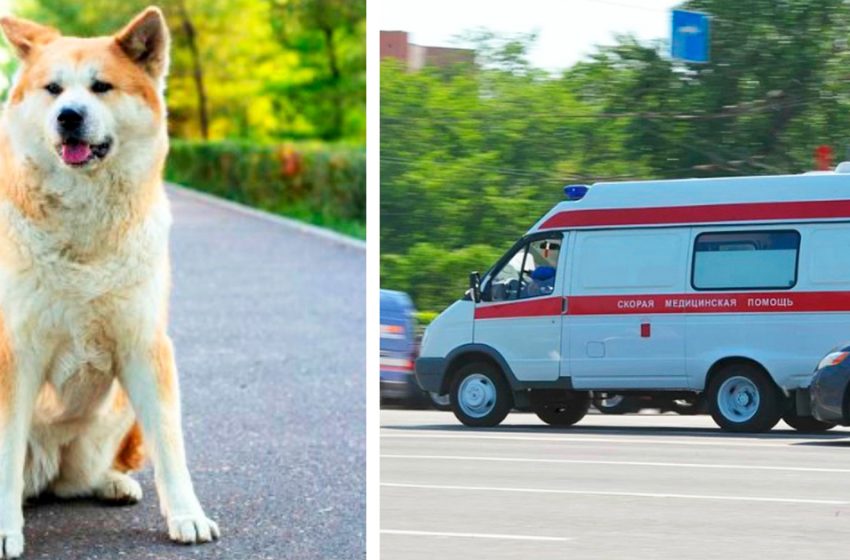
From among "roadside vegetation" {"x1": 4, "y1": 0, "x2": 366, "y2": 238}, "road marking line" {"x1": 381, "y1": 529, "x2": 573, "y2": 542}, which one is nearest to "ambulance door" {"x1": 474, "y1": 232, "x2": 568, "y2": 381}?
"road marking line" {"x1": 381, "y1": 529, "x2": 573, "y2": 542}

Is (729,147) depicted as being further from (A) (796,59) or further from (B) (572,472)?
(B) (572,472)

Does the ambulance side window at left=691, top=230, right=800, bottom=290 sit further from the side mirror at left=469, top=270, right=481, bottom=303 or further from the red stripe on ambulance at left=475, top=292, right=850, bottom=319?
the side mirror at left=469, top=270, right=481, bottom=303

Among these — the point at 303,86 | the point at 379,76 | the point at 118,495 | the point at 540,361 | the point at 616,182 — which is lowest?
the point at 118,495

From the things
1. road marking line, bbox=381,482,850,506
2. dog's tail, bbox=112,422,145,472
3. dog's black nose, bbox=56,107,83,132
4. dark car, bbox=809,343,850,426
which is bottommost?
dog's tail, bbox=112,422,145,472

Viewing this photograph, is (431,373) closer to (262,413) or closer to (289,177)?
(262,413)

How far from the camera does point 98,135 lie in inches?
205

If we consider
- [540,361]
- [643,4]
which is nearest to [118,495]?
[540,361]

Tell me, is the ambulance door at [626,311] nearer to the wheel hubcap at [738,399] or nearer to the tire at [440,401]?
the wheel hubcap at [738,399]

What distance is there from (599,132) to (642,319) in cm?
47

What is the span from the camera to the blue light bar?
425cm

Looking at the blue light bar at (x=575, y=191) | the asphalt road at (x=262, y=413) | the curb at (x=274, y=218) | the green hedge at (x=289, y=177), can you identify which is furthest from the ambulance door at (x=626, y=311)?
the green hedge at (x=289, y=177)

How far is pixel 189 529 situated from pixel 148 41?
1.51m

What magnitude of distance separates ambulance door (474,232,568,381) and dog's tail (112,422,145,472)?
6.95 ft

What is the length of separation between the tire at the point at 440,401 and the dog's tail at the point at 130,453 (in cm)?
203
